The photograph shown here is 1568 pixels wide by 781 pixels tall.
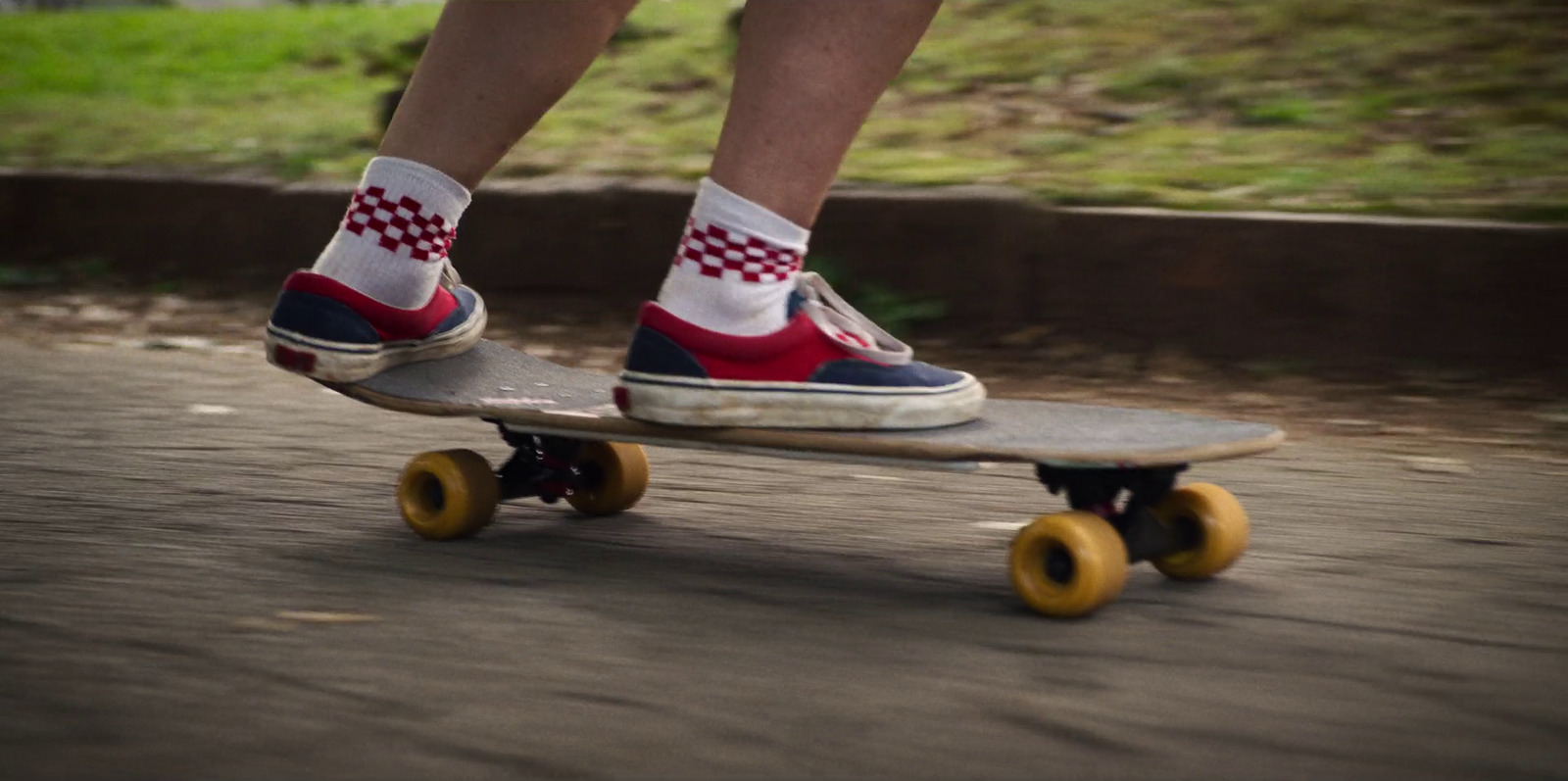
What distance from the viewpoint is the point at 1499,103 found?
4660 millimetres

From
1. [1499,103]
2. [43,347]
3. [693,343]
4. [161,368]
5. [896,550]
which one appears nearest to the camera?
[693,343]

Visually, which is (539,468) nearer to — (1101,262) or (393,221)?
(393,221)

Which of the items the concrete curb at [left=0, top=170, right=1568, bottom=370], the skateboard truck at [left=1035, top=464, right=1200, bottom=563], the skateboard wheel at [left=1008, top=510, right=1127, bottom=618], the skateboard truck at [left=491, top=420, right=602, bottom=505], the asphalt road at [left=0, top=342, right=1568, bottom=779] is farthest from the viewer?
the concrete curb at [left=0, top=170, right=1568, bottom=370]

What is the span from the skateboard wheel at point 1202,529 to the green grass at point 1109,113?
200 cm

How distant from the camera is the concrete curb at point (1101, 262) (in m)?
3.52

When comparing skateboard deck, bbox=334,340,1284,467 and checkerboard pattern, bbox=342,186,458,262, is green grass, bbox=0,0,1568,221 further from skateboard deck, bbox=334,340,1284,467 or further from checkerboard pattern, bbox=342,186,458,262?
checkerboard pattern, bbox=342,186,458,262

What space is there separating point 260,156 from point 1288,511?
4.36 meters

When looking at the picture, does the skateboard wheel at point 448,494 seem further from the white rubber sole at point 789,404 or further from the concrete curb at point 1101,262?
the concrete curb at point 1101,262

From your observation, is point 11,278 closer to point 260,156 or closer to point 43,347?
point 260,156

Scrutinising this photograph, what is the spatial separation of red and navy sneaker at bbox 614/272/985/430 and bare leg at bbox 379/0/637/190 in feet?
1.49

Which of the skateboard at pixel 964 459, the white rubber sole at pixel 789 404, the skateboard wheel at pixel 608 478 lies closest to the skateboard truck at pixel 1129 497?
the skateboard at pixel 964 459

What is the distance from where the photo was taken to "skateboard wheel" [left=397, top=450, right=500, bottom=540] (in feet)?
7.25

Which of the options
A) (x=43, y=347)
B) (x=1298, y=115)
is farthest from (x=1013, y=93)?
(x=43, y=347)

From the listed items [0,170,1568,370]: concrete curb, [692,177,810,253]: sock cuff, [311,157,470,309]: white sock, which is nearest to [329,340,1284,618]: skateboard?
[311,157,470,309]: white sock
